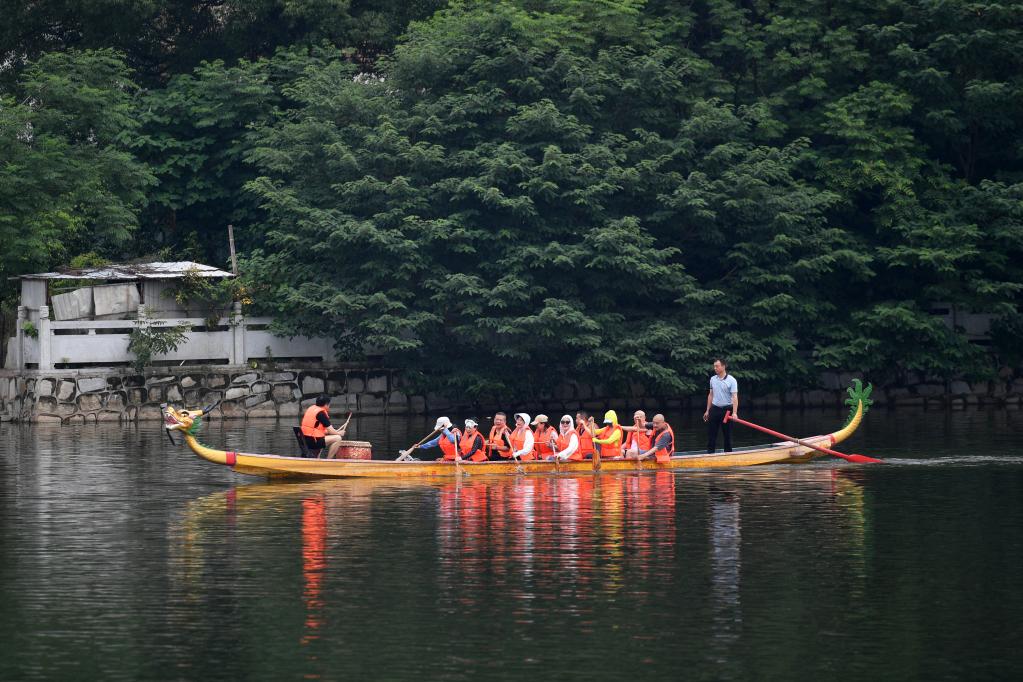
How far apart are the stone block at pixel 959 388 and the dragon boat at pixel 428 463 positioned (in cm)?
1713

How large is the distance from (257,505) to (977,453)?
14397 mm

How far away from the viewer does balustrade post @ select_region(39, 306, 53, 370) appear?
4119 cm

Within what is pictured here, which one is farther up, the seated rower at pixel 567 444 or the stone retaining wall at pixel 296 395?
the stone retaining wall at pixel 296 395

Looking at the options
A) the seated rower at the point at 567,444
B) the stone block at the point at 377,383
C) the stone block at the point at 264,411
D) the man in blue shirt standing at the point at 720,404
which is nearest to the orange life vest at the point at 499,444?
the seated rower at the point at 567,444

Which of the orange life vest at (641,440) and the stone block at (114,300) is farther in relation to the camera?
the stone block at (114,300)

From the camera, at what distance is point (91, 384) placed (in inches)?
1657

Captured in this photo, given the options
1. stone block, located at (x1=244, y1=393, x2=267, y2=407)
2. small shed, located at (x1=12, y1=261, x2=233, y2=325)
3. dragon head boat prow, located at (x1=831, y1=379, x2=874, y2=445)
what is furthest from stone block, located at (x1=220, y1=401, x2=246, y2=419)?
dragon head boat prow, located at (x1=831, y1=379, x2=874, y2=445)

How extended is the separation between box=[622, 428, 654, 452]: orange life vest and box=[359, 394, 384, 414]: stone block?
17.2m

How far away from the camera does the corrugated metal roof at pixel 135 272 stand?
138 ft

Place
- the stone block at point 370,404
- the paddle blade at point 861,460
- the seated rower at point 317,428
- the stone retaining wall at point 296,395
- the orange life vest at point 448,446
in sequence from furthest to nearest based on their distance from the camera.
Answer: the stone block at point 370,404
the stone retaining wall at point 296,395
the paddle blade at point 861,460
the seated rower at point 317,428
the orange life vest at point 448,446

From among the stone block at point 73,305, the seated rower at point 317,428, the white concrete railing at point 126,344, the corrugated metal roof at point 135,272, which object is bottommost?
the seated rower at point 317,428

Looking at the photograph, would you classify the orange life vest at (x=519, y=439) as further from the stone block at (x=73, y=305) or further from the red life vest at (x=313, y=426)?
the stone block at (x=73, y=305)

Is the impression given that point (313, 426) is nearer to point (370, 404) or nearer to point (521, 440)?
point (521, 440)

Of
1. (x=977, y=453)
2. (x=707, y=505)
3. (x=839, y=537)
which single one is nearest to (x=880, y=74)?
(x=977, y=453)
